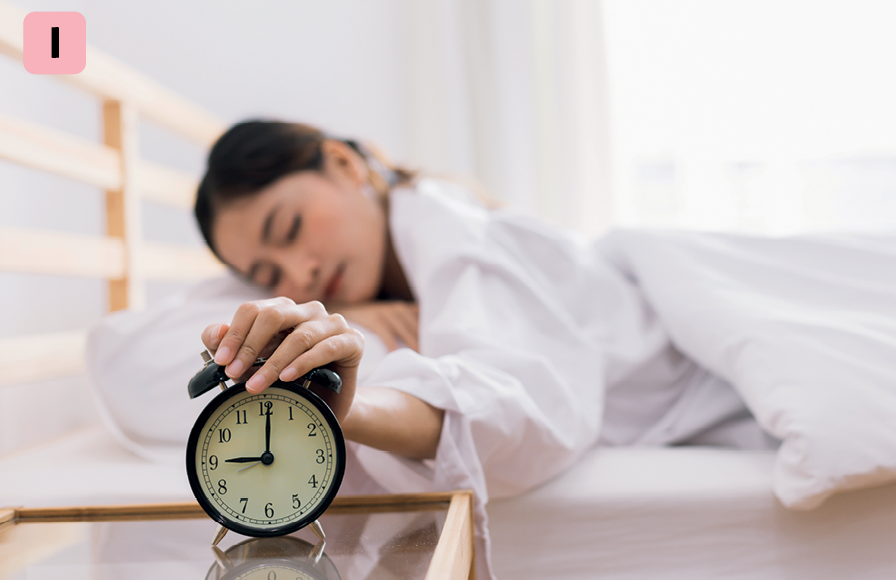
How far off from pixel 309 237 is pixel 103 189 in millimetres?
434

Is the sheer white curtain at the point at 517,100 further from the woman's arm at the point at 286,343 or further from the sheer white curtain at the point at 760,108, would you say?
the woman's arm at the point at 286,343

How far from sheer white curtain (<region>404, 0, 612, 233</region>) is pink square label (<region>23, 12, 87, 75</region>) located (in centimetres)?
106

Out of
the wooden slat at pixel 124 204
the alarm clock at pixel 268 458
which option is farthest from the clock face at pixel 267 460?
the wooden slat at pixel 124 204

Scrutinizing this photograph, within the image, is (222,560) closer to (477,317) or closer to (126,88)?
(477,317)

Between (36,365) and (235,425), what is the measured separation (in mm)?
711

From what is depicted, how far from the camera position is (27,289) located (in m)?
1.36

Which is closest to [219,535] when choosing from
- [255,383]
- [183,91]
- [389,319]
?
[255,383]

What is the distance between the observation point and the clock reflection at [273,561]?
39 centimetres

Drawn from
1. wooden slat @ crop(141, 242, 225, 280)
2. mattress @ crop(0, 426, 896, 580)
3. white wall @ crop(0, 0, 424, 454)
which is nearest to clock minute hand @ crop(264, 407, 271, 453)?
mattress @ crop(0, 426, 896, 580)

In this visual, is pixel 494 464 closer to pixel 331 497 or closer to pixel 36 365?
pixel 331 497

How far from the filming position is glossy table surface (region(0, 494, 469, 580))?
40 centimetres

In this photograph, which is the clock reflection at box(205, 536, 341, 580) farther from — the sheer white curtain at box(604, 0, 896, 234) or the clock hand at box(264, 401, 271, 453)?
the sheer white curtain at box(604, 0, 896, 234)

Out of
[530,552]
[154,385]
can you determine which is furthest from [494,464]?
[154,385]

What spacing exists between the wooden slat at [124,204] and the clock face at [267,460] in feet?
2.84
